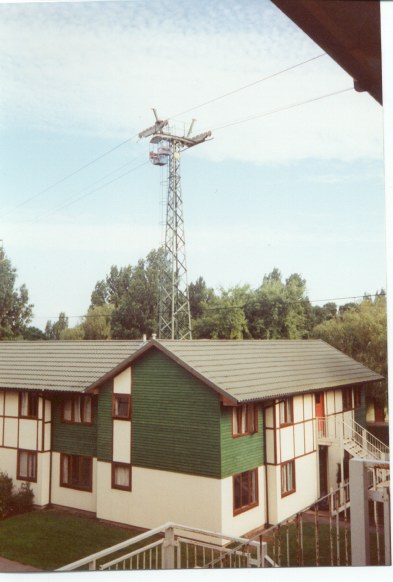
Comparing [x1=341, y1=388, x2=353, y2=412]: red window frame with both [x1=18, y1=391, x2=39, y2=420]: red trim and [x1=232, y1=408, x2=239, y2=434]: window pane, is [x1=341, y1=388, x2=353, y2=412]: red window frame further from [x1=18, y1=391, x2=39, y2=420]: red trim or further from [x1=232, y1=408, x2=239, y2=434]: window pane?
[x1=18, y1=391, x2=39, y2=420]: red trim

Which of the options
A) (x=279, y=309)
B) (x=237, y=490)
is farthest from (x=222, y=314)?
(x=237, y=490)

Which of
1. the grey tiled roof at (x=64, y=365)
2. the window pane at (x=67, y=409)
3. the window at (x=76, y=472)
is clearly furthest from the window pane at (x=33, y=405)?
the window at (x=76, y=472)

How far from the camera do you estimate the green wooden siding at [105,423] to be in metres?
4.83

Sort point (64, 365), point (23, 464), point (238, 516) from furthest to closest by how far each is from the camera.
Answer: point (64, 365) → point (23, 464) → point (238, 516)

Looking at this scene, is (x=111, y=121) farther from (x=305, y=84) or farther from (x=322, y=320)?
(x=322, y=320)

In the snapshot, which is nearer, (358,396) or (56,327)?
(358,396)

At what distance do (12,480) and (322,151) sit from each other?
12.9 ft

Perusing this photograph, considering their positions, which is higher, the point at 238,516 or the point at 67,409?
the point at 67,409

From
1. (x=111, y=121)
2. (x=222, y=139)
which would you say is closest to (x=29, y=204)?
(x=111, y=121)

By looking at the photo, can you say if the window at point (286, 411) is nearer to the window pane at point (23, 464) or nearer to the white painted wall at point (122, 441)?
the white painted wall at point (122, 441)

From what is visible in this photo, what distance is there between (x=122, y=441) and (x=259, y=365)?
1.47 meters

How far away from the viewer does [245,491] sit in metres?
4.57

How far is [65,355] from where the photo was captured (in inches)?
199

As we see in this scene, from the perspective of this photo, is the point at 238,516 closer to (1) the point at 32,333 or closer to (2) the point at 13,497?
(2) the point at 13,497
